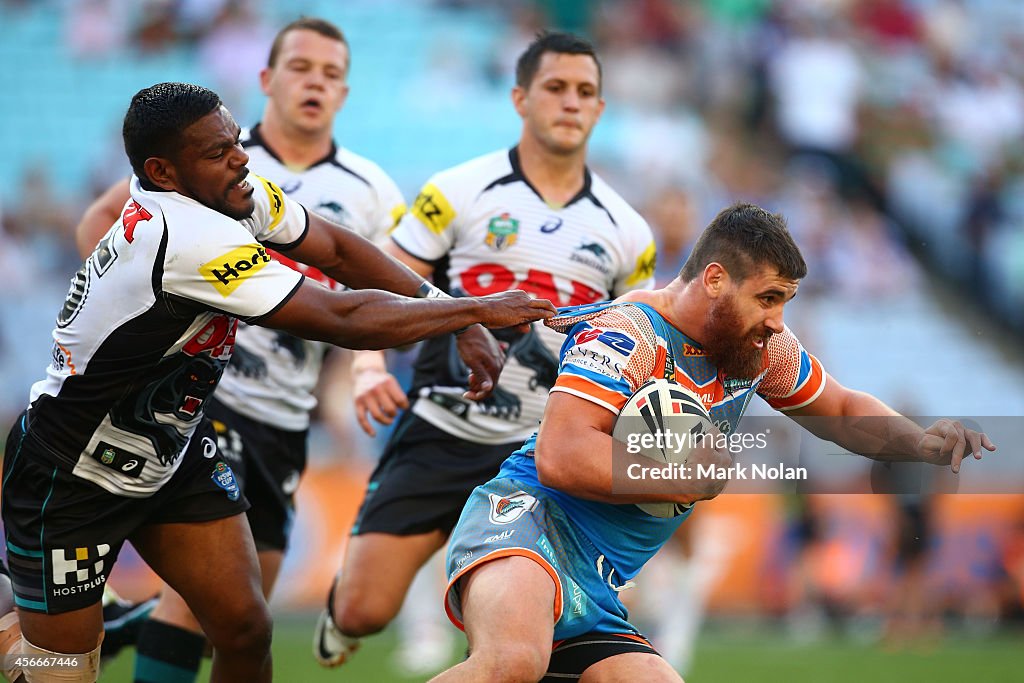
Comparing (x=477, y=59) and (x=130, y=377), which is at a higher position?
(x=477, y=59)

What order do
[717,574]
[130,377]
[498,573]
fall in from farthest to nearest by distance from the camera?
[717,574]
[130,377]
[498,573]

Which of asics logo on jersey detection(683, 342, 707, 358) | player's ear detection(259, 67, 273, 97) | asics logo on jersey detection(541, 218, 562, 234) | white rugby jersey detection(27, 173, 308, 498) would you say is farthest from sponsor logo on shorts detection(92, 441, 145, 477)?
player's ear detection(259, 67, 273, 97)

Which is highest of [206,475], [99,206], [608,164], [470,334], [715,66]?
[715,66]

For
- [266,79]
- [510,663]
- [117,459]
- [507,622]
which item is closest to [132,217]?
[117,459]

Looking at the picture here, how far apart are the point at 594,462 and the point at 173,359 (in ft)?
5.45

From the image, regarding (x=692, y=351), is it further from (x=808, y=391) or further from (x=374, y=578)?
(x=374, y=578)

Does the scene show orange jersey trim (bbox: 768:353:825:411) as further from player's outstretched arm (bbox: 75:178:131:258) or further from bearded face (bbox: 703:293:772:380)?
player's outstretched arm (bbox: 75:178:131:258)

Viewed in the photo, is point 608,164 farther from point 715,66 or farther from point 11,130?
point 11,130

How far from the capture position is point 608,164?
1662cm

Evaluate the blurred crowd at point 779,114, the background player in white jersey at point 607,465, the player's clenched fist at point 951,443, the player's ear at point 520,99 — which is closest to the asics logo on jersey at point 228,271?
the background player in white jersey at point 607,465

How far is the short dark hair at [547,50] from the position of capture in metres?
6.78

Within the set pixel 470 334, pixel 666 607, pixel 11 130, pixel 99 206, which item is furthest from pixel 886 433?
pixel 11 130

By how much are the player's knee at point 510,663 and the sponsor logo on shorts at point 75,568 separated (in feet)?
5.40

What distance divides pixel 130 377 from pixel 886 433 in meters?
2.86
